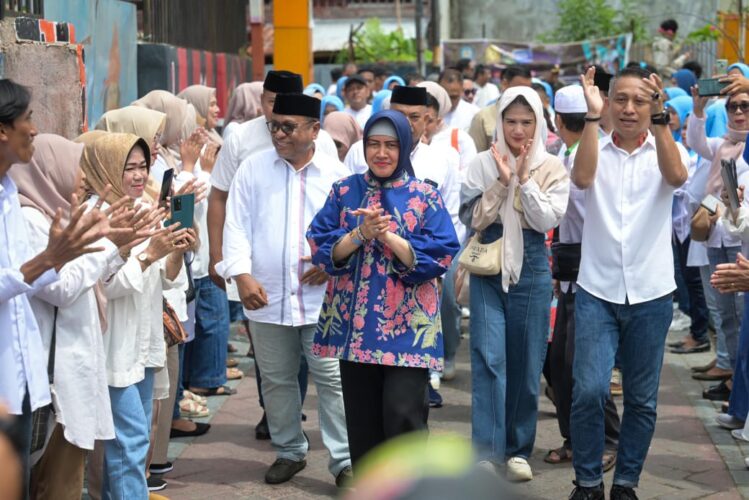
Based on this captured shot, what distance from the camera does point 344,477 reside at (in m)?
6.37

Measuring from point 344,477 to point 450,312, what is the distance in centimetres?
268

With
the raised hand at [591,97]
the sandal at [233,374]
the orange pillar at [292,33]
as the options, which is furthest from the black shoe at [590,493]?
the orange pillar at [292,33]

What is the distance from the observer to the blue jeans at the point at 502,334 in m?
6.38

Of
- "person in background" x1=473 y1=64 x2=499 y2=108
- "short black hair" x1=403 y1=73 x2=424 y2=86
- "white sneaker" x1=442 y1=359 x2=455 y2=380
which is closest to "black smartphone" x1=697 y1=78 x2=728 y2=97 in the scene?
"white sneaker" x1=442 y1=359 x2=455 y2=380

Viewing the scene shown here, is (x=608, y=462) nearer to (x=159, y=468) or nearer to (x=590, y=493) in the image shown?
(x=590, y=493)

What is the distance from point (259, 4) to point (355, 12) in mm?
17831

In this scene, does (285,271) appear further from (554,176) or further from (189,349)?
(189,349)

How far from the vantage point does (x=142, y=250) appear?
→ 541 cm

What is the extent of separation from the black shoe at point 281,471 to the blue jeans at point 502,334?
1.06 meters

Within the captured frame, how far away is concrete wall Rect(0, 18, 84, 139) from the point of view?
22.1ft

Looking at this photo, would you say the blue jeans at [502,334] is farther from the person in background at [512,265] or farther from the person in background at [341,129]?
the person in background at [341,129]

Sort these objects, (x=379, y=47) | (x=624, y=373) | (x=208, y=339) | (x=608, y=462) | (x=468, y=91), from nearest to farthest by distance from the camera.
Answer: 1. (x=624, y=373)
2. (x=608, y=462)
3. (x=208, y=339)
4. (x=468, y=91)
5. (x=379, y=47)

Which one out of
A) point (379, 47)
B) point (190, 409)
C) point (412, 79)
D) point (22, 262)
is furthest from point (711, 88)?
point (379, 47)

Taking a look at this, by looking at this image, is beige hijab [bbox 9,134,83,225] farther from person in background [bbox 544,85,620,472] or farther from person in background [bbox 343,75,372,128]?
person in background [bbox 343,75,372,128]
